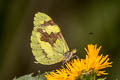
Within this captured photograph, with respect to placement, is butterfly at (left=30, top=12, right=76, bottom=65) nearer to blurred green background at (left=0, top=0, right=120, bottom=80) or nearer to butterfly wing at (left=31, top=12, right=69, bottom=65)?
butterfly wing at (left=31, top=12, right=69, bottom=65)

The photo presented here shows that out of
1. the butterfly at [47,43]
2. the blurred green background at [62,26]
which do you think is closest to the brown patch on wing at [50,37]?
the butterfly at [47,43]

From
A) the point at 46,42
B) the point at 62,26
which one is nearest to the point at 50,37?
the point at 46,42

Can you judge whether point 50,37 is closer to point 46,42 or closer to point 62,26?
point 46,42

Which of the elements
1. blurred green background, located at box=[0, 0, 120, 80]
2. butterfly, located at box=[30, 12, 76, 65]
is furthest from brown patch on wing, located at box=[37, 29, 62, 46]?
blurred green background, located at box=[0, 0, 120, 80]

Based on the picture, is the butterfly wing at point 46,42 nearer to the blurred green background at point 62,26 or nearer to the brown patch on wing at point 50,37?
the brown patch on wing at point 50,37

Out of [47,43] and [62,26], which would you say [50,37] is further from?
[62,26]

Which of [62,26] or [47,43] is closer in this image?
[47,43]
